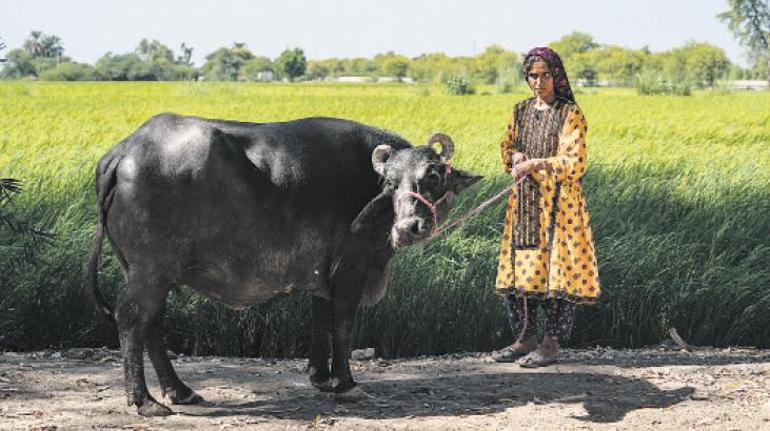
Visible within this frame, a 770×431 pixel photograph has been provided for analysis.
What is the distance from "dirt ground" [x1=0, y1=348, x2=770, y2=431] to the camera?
5.21 m

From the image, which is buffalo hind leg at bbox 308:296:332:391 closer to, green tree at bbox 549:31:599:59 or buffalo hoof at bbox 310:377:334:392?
buffalo hoof at bbox 310:377:334:392

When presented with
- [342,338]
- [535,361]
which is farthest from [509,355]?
[342,338]

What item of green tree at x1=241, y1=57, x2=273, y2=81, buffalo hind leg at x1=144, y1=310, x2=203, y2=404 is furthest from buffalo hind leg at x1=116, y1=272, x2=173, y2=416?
green tree at x1=241, y1=57, x2=273, y2=81

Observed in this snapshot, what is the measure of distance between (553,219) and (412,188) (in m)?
1.36

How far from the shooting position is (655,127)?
1944cm

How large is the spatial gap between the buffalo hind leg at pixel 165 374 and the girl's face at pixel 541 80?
7.64 ft

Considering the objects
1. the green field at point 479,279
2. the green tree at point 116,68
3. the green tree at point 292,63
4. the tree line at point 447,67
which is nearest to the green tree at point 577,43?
the tree line at point 447,67

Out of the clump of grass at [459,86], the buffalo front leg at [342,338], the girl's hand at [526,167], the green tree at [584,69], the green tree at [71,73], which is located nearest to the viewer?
the buffalo front leg at [342,338]

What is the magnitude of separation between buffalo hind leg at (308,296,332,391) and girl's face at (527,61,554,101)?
1.62 m

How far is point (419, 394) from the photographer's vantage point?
5.72 metres

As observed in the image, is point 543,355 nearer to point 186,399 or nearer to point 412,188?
point 412,188

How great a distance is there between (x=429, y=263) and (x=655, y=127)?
500 inches

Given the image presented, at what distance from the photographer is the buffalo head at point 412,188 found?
16.3ft

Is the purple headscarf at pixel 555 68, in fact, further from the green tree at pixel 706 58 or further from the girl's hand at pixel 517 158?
the green tree at pixel 706 58
